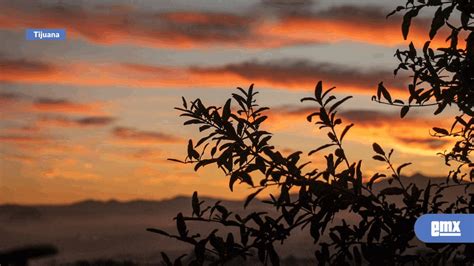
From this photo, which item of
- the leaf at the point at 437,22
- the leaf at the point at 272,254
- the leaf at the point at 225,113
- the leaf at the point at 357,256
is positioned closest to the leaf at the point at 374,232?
the leaf at the point at 357,256

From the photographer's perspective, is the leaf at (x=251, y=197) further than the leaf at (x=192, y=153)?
No

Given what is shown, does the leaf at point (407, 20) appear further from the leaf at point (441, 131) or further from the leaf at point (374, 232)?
the leaf at point (441, 131)

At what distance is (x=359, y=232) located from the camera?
5988mm

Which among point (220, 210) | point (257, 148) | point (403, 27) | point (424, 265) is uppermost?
point (403, 27)

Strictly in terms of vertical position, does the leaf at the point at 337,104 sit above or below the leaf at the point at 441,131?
above

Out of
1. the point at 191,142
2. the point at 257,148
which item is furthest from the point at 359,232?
the point at 191,142

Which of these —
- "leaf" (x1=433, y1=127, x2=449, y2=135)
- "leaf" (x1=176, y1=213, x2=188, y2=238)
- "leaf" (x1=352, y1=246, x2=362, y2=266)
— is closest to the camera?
"leaf" (x1=176, y1=213, x2=188, y2=238)

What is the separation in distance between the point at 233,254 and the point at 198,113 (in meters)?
1.09

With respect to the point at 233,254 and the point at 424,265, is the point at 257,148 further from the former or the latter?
the point at 424,265

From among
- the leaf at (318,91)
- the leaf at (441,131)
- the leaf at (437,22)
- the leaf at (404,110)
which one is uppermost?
the leaf at (437,22)

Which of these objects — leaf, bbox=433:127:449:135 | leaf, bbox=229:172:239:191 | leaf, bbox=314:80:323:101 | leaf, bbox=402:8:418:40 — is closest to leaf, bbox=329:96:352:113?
leaf, bbox=314:80:323:101

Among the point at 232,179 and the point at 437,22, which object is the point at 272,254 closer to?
the point at 232,179

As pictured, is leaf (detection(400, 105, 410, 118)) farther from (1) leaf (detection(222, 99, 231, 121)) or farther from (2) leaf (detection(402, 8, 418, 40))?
(1) leaf (detection(222, 99, 231, 121))

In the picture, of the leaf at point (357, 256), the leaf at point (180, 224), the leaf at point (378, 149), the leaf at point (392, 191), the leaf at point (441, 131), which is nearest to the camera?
the leaf at point (180, 224)
